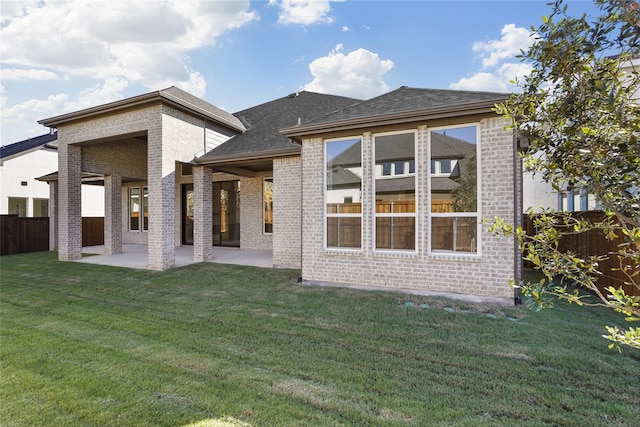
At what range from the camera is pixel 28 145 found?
2150cm

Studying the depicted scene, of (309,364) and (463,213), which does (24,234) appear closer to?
(309,364)

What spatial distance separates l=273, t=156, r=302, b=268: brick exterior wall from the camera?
9.27m

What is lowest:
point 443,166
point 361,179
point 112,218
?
point 112,218

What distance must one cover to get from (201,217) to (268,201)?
302cm

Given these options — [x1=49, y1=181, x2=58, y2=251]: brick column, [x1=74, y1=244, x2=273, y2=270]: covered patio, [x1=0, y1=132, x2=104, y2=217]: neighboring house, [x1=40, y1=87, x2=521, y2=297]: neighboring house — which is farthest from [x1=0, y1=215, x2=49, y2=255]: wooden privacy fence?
[x1=0, y1=132, x2=104, y2=217]: neighboring house

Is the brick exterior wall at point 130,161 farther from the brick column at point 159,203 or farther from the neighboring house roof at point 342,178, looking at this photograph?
the neighboring house roof at point 342,178

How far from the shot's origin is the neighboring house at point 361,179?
5.91 m

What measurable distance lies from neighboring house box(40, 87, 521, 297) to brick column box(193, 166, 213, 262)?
0.04 meters

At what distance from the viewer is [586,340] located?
4.01m

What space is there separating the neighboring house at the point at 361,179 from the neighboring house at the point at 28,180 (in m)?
13.2

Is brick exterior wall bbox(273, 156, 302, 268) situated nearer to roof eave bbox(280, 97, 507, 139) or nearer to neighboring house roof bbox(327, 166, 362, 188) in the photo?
Answer: roof eave bbox(280, 97, 507, 139)

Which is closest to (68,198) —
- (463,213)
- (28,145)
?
(463,213)

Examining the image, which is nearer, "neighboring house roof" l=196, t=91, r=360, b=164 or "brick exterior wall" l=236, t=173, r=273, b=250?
"neighboring house roof" l=196, t=91, r=360, b=164

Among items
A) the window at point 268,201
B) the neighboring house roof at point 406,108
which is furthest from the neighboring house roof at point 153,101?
the neighboring house roof at point 406,108
